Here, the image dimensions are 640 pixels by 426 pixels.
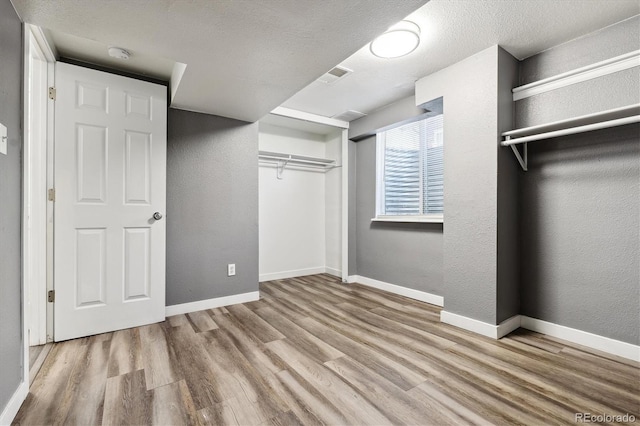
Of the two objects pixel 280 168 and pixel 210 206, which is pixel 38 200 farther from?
pixel 280 168

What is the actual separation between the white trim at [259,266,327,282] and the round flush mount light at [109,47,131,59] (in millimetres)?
2838

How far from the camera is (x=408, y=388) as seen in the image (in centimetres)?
159

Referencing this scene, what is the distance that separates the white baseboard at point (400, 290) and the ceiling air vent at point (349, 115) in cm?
214

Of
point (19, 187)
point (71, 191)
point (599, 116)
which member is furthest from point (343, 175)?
point (19, 187)

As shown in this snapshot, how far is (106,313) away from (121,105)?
1.67 m

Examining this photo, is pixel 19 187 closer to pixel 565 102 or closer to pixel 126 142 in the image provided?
pixel 126 142

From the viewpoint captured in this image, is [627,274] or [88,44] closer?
[627,274]

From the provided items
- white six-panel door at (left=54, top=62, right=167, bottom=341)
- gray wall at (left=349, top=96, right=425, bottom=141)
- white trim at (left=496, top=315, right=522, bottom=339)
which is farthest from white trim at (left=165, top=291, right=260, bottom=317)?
gray wall at (left=349, top=96, right=425, bottom=141)

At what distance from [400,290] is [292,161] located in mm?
2277

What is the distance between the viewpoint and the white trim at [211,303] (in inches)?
108

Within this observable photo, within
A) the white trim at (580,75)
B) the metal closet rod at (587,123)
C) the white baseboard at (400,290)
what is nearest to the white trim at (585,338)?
the white baseboard at (400,290)

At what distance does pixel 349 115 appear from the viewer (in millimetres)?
3830

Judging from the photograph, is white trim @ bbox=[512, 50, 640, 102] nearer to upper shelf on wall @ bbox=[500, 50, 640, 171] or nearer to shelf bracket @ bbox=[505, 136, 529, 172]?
upper shelf on wall @ bbox=[500, 50, 640, 171]

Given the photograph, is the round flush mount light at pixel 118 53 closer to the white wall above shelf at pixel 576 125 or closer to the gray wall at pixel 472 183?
the gray wall at pixel 472 183
